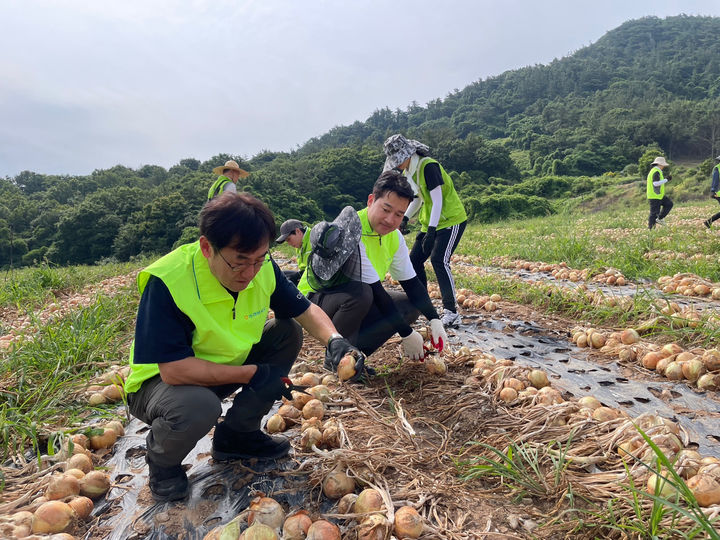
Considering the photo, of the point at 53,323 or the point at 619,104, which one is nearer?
the point at 53,323

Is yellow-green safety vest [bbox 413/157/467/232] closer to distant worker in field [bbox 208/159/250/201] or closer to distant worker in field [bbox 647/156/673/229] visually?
distant worker in field [bbox 208/159/250/201]

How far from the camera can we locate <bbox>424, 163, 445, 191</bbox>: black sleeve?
142 inches

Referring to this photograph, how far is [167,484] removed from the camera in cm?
150

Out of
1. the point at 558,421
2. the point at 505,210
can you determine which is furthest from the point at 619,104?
the point at 558,421

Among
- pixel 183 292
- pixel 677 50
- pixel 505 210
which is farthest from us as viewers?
pixel 677 50

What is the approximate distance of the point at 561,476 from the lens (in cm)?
142

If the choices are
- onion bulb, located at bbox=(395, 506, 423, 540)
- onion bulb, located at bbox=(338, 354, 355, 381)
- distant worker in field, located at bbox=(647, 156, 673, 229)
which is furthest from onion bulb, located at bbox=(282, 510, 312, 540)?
distant worker in field, located at bbox=(647, 156, 673, 229)

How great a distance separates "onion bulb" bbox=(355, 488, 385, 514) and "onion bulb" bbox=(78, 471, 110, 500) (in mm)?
1030

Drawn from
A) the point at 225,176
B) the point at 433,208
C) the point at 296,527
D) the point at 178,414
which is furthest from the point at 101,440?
the point at 225,176

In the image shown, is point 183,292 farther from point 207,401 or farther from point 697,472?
point 697,472

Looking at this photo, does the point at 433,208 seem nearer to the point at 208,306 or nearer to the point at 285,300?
the point at 285,300

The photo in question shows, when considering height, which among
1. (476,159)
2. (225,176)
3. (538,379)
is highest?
(476,159)

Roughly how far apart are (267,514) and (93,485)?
2.62 ft

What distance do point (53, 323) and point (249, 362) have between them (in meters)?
2.84
